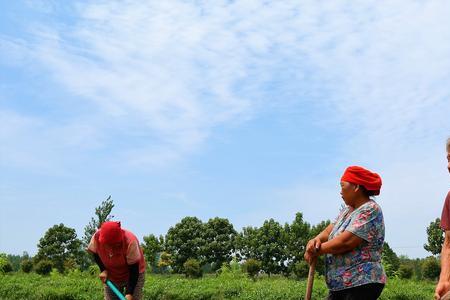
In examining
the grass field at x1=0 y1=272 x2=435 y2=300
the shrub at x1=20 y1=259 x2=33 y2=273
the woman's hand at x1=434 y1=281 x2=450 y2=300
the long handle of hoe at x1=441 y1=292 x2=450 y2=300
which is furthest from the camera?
the shrub at x1=20 y1=259 x2=33 y2=273

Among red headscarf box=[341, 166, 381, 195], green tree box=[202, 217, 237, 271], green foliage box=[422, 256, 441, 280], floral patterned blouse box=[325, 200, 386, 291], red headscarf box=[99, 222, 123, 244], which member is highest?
green tree box=[202, 217, 237, 271]

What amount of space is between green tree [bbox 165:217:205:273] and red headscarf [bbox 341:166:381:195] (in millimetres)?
32226

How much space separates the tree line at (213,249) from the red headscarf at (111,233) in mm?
17378

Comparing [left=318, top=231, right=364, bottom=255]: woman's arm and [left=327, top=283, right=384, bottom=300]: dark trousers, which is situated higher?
[left=318, top=231, right=364, bottom=255]: woman's arm

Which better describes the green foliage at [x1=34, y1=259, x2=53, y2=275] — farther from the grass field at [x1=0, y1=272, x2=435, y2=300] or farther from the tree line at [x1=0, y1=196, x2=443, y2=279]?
the grass field at [x1=0, y1=272, x2=435, y2=300]

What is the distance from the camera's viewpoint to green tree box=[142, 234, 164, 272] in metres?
33.4

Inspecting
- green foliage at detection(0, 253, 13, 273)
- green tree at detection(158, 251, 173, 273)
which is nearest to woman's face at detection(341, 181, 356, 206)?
green foliage at detection(0, 253, 13, 273)

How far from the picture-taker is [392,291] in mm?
12508

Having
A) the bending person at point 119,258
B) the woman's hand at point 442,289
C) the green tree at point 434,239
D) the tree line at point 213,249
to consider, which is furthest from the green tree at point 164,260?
the woman's hand at point 442,289

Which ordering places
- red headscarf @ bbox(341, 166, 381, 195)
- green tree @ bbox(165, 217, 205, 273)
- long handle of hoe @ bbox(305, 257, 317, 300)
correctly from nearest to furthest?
red headscarf @ bbox(341, 166, 381, 195) → long handle of hoe @ bbox(305, 257, 317, 300) → green tree @ bbox(165, 217, 205, 273)

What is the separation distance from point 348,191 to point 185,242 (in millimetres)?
33300

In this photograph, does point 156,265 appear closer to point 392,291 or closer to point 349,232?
point 392,291

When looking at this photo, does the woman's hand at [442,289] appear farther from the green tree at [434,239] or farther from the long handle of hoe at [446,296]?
the green tree at [434,239]

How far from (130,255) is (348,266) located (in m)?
1.89
